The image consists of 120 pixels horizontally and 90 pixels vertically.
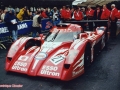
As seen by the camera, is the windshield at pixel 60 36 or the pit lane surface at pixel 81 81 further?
the windshield at pixel 60 36

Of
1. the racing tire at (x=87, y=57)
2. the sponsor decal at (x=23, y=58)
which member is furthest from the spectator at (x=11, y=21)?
the racing tire at (x=87, y=57)

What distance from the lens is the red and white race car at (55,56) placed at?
634 centimetres

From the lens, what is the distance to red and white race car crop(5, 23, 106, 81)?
6336mm

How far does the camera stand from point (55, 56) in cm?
688

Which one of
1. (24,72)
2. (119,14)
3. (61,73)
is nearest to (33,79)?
(24,72)

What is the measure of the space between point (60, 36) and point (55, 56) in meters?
1.28

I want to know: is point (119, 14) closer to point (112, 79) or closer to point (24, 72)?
point (112, 79)

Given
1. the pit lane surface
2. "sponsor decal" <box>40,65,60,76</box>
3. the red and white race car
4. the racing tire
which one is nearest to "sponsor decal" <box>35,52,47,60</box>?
the red and white race car

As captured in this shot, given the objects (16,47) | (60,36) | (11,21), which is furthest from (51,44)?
(11,21)

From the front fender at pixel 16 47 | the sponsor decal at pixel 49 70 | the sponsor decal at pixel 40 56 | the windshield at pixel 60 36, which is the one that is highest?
the windshield at pixel 60 36

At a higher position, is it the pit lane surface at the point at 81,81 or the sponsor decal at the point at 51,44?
the sponsor decal at the point at 51,44

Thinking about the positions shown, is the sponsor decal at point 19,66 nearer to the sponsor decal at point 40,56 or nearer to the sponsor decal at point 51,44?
the sponsor decal at point 40,56

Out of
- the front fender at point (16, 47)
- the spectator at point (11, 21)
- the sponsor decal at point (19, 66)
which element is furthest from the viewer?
the spectator at point (11, 21)

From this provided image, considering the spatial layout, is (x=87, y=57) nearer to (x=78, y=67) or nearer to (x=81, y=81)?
(x=78, y=67)
